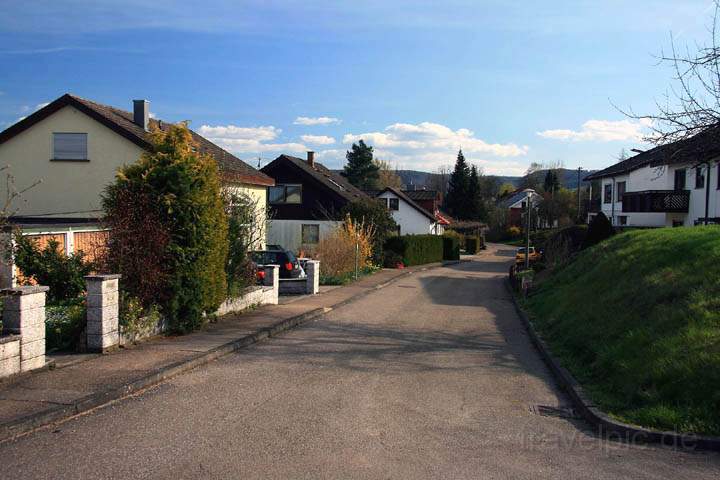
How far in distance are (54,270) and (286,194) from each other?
31.6 m

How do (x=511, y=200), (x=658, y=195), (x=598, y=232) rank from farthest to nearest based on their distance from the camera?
1. (x=511, y=200)
2. (x=658, y=195)
3. (x=598, y=232)

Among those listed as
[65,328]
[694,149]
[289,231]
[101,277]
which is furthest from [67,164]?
[694,149]

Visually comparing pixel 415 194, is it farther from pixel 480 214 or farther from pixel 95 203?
pixel 95 203

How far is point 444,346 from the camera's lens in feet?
39.3

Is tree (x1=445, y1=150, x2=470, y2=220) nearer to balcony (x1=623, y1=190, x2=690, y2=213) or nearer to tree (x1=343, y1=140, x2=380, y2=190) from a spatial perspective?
tree (x1=343, y1=140, x2=380, y2=190)

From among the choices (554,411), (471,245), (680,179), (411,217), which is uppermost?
(680,179)

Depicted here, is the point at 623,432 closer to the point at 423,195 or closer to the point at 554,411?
the point at 554,411

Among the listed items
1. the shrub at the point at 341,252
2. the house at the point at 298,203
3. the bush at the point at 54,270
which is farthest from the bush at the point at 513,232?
the bush at the point at 54,270

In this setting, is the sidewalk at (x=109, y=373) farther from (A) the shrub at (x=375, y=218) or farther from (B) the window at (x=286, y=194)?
(B) the window at (x=286, y=194)

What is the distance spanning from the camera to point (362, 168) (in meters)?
91.3

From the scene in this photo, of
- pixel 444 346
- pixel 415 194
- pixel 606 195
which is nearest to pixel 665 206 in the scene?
pixel 606 195

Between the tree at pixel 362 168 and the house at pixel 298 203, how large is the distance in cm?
4722

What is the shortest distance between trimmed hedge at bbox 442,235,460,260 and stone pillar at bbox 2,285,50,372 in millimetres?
45939

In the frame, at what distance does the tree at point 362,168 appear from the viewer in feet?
298
